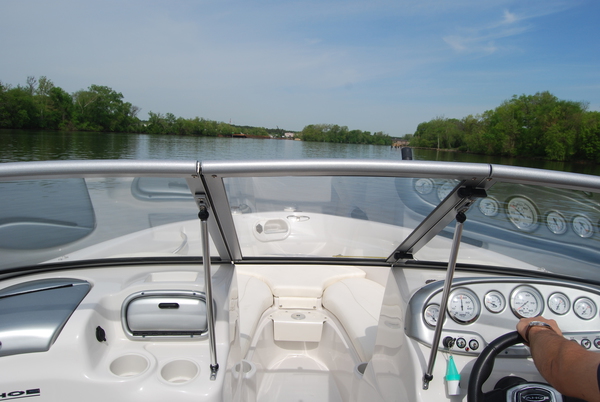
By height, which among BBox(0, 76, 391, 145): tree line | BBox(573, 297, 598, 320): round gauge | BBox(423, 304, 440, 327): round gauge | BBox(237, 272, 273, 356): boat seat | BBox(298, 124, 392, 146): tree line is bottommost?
BBox(237, 272, 273, 356): boat seat

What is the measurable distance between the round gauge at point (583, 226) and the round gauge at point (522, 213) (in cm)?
13

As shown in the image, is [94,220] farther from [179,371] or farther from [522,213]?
[522,213]

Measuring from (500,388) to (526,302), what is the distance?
44cm

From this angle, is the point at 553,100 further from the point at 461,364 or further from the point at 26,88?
the point at 26,88

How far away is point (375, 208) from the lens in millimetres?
1637

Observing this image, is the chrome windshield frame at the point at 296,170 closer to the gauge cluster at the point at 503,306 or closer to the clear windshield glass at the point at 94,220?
the clear windshield glass at the point at 94,220

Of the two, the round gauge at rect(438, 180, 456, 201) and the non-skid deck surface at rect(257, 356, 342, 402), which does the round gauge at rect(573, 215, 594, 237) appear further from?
the non-skid deck surface at rect(257, 356, 342, 402)

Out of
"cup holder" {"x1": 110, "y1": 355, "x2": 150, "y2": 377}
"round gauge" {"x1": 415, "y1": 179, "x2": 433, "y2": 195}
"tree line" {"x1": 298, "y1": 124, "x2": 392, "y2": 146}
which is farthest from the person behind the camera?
"tree line" {"x1": 298, "y1": 124, "x2": 392, "y2": 146}

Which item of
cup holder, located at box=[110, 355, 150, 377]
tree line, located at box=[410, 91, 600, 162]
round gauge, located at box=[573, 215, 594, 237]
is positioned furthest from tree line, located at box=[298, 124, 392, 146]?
tree line, located at box=[410, 91, 600, 162]

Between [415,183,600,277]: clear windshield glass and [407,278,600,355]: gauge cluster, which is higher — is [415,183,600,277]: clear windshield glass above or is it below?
above

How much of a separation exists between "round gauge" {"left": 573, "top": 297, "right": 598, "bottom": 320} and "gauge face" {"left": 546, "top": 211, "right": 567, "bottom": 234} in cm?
31

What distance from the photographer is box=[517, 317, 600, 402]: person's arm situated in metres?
0.81

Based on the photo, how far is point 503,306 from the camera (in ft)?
4.65

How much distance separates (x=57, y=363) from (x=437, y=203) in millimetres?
1455
